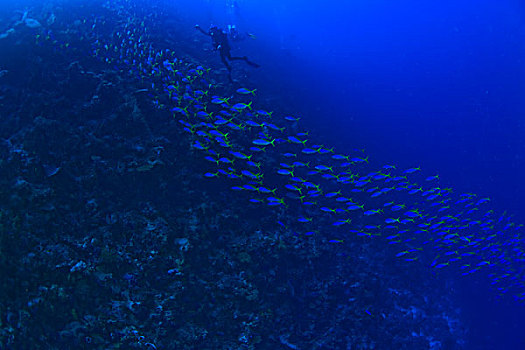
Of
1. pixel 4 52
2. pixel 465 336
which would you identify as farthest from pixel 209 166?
pixel 465 336

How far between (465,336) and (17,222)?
14758 millimetres

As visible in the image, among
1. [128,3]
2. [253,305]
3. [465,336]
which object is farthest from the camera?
[128,3]

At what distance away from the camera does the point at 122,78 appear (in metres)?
8.91

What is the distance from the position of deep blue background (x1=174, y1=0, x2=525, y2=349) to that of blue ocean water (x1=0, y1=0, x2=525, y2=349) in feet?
0.40

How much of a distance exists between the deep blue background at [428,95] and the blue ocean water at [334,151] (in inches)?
4.8

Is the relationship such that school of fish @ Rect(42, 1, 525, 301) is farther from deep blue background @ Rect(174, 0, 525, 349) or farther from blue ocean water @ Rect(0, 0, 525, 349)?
deep blue background @ Rect(174, 0, 525, 349)

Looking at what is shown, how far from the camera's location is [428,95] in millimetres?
20797

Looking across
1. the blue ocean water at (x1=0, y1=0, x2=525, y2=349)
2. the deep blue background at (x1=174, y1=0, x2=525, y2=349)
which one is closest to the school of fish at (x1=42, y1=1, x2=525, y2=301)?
the blue ocean water at (x1=0, y1=0, x2=525, y2=349)

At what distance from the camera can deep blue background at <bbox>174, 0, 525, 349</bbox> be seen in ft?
47.8

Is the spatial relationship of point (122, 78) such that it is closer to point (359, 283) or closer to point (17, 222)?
point (17, 222)

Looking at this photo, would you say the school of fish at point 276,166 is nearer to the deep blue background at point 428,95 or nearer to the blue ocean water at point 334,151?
the blue ocean water at point 334,151

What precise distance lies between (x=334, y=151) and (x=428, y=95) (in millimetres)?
12070

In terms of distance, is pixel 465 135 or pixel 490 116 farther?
pixel 490 116

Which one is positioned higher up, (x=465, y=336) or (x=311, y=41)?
(x=311, y=41)
